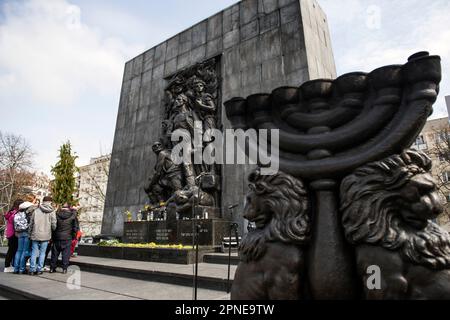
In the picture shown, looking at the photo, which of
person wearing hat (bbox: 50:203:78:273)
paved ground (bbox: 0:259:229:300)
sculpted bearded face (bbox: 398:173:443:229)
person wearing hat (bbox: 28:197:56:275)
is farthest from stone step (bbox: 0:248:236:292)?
sculpted bearded face (bbox: 398:173:443:229)

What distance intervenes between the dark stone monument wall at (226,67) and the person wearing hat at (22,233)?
5539 millimetres

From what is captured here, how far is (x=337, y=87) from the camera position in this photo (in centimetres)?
212

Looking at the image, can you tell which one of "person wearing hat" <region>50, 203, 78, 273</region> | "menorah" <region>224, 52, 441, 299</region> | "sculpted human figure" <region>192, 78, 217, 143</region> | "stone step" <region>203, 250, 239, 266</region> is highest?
"sculpted human figure" <region>192, 78, 217, 143</region>

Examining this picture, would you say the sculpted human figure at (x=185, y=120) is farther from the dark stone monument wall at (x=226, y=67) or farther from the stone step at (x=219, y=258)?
the stone step at (x=219, y=258)

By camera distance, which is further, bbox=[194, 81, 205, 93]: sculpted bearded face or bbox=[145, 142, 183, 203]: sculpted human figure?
bbox=[194, 81, 205, 93]: sculpted bearded face

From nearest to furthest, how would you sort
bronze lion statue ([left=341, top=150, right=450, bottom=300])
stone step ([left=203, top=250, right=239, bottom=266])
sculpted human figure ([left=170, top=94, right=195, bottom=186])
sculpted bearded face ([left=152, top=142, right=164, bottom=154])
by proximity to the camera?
1. bronze lion statue ([left=341, top=150, right=450, bottom=300])
2. stone step ([left=203, top=250, right=239, bottom=266])
3. sculpted human figure ([left=170, top=94, right=195, bottom=186])
4. sculpted bearded face ([left=152, top=142, right=164, bottom=154])

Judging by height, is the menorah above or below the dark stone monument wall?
below

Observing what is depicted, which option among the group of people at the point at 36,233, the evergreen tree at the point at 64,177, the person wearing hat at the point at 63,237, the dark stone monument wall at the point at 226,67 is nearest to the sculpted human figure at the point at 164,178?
the dark stone monument wall at the point at 226,67

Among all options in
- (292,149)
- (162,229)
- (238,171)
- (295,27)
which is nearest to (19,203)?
(162,229)

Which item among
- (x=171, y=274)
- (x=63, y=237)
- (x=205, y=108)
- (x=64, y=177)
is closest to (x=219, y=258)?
(x=171, y=274)

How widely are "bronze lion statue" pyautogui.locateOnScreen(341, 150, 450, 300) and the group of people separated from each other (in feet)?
21.6

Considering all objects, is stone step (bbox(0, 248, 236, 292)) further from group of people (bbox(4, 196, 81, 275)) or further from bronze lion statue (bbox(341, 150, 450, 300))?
bronze lion statue (bbox(341, 150, 450, 300))

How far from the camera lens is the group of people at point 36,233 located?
247 inches

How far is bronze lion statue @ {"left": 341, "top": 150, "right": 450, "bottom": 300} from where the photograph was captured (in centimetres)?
159
